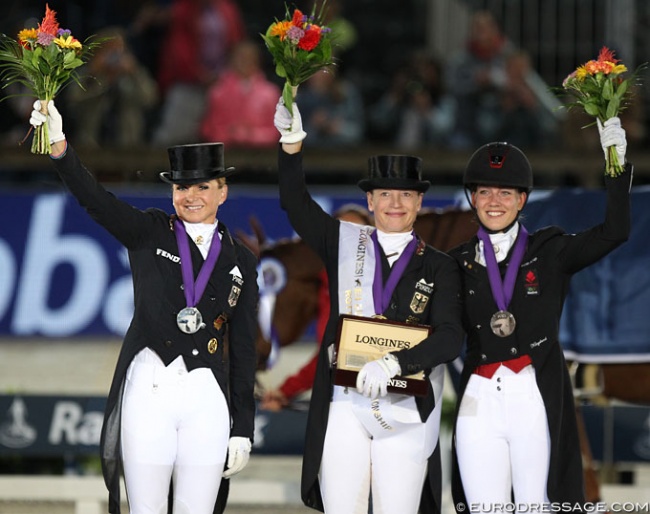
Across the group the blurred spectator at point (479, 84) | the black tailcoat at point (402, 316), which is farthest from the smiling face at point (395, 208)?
the blurred spectator at point (479, 84)

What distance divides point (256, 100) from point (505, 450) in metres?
6.22

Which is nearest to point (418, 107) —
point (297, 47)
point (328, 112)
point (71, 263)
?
point (328, 112)

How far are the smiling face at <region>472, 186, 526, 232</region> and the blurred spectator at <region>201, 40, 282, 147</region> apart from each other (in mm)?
5588

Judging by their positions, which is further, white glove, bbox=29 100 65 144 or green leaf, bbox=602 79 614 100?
green leaf, bbox=602 79 614 100

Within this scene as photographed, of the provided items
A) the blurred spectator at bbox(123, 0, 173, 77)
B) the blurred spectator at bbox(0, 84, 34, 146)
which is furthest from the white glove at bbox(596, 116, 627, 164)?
the blurred spectator at bbox(123, 0, 173, 77)

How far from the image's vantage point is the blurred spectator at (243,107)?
10.6 m

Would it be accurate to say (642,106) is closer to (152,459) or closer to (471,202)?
(471,202)

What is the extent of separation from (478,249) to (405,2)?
29.2ft

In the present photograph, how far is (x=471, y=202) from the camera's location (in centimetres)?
530

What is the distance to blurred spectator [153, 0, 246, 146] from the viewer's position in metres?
11.5

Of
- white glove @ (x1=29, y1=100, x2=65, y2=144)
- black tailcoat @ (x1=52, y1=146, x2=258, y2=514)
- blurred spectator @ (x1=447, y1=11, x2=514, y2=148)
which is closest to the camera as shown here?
white glove @ (x1=29, y1=100, x2=65, y2=144)

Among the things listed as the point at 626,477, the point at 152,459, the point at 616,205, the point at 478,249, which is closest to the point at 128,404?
the point at 152,459

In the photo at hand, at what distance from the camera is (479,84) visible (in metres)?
11.2

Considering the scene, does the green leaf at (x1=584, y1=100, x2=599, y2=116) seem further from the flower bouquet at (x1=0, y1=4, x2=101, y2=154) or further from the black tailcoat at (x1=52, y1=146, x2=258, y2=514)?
the flower bouquet at (x1=0, y1=4, x2=101, y2=154)
